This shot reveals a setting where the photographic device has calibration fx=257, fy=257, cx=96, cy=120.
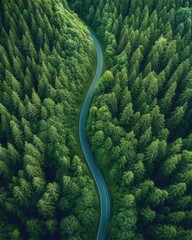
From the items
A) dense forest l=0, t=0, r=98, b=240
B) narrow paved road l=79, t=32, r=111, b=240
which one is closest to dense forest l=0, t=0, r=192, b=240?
dense forest l=0, t=0, r=98, b=240

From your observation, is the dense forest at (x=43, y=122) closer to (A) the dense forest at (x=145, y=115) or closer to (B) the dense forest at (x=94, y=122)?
(B) the dense forest at (x=94, y=122)

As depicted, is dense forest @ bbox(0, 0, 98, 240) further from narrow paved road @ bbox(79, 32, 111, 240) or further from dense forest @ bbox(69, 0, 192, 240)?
dense forest @ bbox(69, 0, 192, 240)

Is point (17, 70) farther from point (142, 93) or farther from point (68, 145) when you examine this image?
point (142, 93)

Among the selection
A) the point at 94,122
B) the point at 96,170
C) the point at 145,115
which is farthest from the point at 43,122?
the point at 145,115

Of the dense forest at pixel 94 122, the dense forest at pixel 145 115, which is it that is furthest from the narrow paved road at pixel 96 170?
the dense forest at pixel 145 115

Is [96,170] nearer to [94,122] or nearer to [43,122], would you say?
[94,122]

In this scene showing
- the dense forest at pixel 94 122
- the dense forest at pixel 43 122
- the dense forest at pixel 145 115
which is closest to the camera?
the dense forest at pixel 43 122
